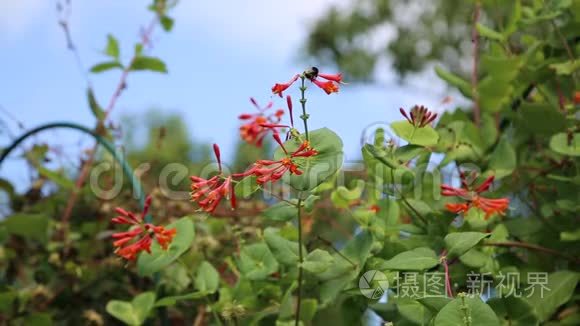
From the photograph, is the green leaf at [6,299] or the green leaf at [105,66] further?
the green leaf at [105,66]

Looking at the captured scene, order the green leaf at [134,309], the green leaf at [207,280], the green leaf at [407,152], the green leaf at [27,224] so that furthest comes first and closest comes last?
1. the green leaf at [27,224]
2. the green leaf at [134,309]
3. the green leaf at [207,280]
4. the green leaf at [407,152]

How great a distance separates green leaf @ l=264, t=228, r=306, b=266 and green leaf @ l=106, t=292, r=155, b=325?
31 cm

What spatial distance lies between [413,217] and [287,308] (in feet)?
0.70

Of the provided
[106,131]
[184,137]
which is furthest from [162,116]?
[106,131]

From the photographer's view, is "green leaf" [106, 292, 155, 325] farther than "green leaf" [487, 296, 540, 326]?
Yes

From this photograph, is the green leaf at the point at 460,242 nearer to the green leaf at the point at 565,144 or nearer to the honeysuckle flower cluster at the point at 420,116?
the honeysuckle flower cluster at the point at 420,116

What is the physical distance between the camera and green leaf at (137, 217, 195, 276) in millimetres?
981

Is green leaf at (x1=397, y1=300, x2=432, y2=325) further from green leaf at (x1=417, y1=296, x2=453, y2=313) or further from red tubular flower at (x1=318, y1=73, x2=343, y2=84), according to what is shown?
red tubular flower at (x1=318, y1=73, x2=343, y2=84)

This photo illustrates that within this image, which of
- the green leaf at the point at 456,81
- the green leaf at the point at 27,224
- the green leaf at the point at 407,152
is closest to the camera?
the green leaf at the point at 407,152

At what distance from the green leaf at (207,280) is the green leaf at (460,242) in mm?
341

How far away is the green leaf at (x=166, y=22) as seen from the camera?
5.29 ft

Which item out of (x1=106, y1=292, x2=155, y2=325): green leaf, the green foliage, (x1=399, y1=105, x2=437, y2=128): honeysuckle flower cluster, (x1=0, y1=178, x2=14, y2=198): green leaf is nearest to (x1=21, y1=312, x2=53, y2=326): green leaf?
the green foliage

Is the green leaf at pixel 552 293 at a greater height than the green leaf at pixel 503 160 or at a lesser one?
lesser

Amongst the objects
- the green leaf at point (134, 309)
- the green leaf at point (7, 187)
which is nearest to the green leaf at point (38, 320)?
the green leaf at point (134, 309)
